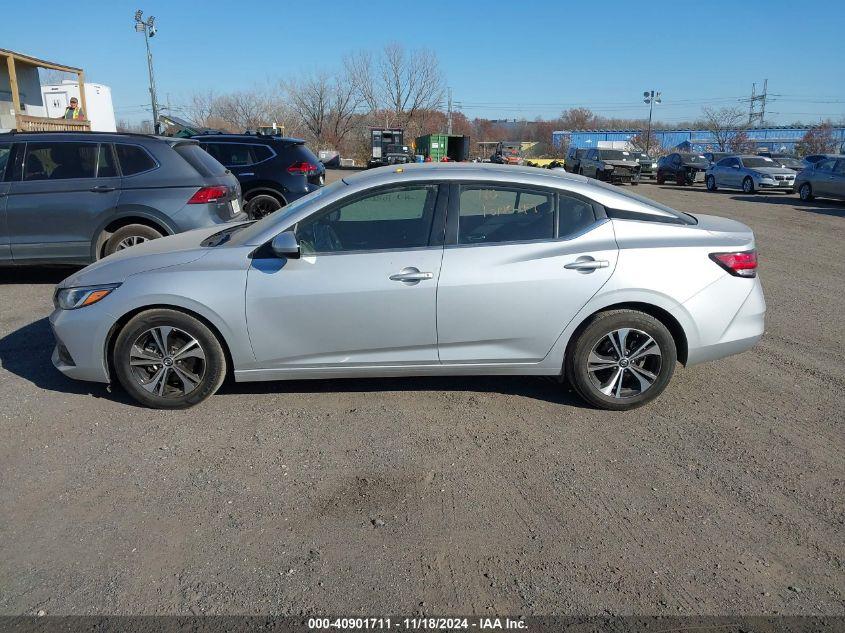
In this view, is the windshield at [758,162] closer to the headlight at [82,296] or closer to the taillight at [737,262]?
the taillight at [737,262]

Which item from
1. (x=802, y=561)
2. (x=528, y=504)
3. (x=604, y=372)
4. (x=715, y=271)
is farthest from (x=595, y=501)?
(x=715, y=271)

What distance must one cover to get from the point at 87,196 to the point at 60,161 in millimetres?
554

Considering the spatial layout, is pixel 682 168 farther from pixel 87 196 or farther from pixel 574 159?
pixel 87 196

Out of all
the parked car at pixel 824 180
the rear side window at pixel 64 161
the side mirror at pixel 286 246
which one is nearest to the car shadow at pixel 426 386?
the side mirror at pixel 286 246

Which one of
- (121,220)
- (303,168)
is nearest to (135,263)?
(121,220)

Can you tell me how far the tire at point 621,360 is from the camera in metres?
4.48

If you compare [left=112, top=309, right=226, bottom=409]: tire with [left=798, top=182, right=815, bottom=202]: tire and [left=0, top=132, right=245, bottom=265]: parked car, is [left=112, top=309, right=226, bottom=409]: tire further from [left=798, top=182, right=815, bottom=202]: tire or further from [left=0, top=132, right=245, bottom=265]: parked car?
[left=798, top=182, right=815, bottom=202]: tire

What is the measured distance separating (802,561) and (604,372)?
1.77m

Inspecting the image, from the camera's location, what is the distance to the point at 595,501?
3545 mm

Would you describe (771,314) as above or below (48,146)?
below

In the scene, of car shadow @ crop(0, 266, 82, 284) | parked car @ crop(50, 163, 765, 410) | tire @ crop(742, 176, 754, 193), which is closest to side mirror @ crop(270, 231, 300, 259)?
parked car @ crop(50, 163, 765, 410)

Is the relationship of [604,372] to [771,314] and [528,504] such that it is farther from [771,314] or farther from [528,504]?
[771,314]

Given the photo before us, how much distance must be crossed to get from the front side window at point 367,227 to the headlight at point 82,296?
137cm

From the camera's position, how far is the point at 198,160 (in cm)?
806
